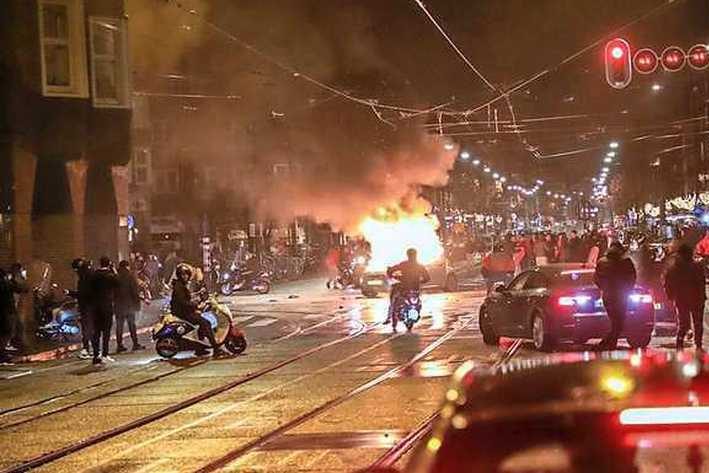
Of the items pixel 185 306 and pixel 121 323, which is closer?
pixel 185 306

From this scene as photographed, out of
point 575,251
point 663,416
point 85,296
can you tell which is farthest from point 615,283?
point 575,251

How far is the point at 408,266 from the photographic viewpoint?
1920cm

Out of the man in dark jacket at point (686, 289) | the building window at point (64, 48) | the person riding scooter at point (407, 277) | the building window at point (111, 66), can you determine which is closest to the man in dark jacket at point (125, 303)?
the building window at point (64, 48)

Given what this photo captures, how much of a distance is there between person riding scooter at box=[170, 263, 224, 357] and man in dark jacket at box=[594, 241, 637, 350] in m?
5.96

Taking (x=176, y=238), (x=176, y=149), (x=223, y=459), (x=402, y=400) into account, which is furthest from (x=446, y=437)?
(x=176, y=238)

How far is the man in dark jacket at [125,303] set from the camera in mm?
17469

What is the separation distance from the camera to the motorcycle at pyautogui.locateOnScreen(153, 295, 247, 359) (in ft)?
52.2

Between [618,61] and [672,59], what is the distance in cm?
145

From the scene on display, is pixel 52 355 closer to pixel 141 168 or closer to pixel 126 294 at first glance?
pixel 126 294

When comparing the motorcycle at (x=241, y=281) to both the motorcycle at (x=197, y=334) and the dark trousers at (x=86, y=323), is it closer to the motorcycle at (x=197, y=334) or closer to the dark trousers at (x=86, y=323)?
the motorcycle at (x=197, y=334)

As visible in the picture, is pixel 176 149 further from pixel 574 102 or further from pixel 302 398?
pixel 302 398

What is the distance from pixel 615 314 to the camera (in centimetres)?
1312

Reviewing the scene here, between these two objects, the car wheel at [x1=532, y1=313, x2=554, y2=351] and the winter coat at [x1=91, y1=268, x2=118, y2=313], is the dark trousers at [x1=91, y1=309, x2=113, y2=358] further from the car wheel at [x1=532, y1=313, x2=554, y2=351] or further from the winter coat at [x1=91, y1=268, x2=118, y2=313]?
the car wheel at [x1=532, y1=313, x2=554, y2=351]

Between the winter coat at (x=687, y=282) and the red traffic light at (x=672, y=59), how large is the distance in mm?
6559
